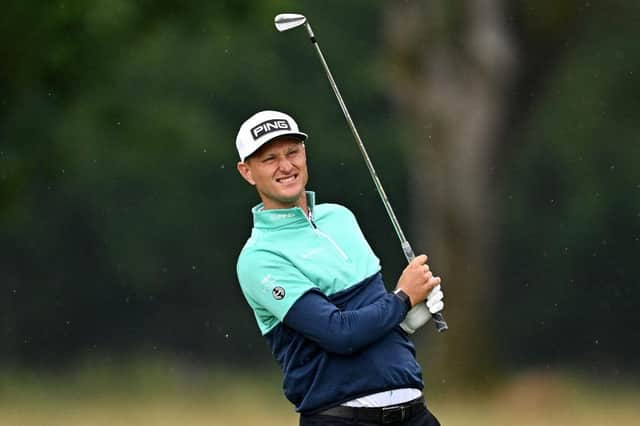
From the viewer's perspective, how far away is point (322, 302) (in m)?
5.43

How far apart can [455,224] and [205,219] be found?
1263 cm

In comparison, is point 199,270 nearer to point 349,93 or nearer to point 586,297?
point 349,93

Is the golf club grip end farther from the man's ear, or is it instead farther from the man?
the man's ear

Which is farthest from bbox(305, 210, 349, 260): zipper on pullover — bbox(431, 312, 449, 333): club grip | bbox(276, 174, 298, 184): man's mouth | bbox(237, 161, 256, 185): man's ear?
bbox(431, 312, 449, 333): club grip

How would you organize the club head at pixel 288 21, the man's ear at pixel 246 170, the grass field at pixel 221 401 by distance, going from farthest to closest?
the grass field at pixel 221 401 < the club head at pixel 288 21 < the man's ear at pixel 246 170

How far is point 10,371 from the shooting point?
21812 mm

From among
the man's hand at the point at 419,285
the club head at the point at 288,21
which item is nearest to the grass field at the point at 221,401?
the club head at the point at 288,21


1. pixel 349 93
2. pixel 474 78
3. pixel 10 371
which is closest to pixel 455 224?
pixel 474 78

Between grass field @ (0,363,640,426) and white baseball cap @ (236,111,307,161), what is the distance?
917 cm

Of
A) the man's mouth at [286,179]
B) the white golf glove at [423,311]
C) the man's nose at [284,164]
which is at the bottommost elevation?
the white golf glove at [423,311]

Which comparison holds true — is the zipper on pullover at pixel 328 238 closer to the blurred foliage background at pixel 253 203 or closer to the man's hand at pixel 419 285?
the man's hand at pixel 419 285

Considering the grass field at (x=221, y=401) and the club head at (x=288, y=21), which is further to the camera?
the grass field at (x=221, y=401)

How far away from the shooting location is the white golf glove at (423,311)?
5527mm

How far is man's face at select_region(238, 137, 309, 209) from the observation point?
562 centimetres
